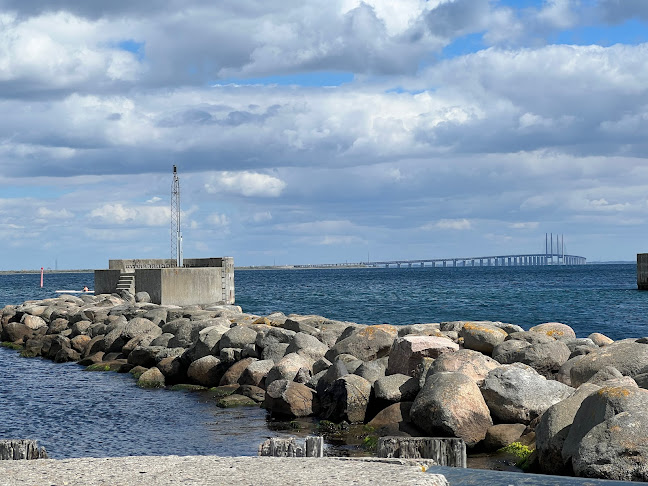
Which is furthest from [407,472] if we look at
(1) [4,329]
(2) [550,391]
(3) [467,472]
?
(1) [4,329]

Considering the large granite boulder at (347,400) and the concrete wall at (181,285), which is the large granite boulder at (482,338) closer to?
the large granite boulder at (347,400)

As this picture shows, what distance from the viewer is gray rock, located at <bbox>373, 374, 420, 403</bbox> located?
12125 millimetres

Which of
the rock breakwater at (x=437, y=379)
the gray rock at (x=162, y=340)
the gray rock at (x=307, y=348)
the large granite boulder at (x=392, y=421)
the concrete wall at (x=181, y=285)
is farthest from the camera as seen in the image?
the concrete wall at (x=181, y=285)

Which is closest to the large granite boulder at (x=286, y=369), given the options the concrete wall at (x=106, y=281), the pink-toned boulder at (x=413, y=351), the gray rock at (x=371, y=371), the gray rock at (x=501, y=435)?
the gray rock at (x=371, y=371)

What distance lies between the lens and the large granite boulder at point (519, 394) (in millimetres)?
10703

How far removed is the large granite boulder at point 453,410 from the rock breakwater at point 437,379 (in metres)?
0.01

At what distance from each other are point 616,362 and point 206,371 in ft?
27.0

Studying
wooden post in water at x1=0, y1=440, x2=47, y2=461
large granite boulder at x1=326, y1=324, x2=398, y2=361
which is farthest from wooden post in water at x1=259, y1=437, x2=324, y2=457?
large granite boulder at x1=326, y1=324, x2=398, y2=361

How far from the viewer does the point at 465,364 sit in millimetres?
11859

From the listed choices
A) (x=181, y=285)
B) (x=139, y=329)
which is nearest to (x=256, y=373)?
(x=139, y=329)

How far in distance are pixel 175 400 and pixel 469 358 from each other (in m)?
5.97

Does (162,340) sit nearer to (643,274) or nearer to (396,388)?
(396,388)

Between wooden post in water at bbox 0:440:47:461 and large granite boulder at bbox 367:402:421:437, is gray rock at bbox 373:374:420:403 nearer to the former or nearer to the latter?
large granite boulder at bbox 367:402:421:437

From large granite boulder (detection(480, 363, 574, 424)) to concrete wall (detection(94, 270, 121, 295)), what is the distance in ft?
84.9
